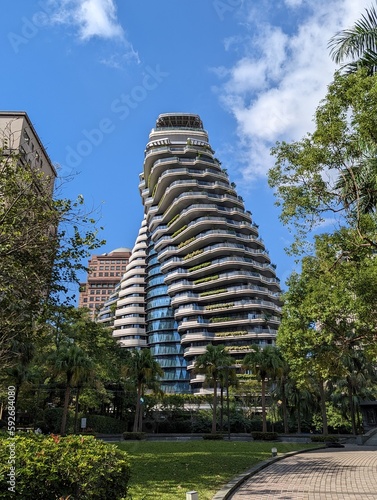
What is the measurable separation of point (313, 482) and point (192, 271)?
3706 inches

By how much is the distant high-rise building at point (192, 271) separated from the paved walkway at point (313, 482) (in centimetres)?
7484

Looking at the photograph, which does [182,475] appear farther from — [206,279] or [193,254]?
[193,254]

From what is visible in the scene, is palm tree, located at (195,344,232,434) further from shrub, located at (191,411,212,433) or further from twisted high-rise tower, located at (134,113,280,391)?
twisted high-rise tower, located at (134,113,280,391)

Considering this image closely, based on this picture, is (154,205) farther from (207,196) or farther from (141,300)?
(141,300)

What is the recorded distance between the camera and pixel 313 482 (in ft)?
47.4

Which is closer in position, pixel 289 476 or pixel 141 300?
pixel 289 476

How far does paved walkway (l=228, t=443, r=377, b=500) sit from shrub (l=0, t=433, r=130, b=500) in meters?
A: 5.79

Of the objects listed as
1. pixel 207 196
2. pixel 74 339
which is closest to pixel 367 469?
pixel 74 339

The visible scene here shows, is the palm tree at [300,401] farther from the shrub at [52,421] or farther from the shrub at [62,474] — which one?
the shrub at [62,474]

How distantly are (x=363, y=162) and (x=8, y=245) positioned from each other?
479 inches

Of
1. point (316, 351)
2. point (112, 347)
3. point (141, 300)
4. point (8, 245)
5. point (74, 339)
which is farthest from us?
point (141, 300)

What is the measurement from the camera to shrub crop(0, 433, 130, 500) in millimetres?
7121

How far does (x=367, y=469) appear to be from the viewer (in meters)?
17.4

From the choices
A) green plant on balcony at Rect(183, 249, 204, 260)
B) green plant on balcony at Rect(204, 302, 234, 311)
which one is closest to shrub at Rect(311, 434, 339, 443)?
green plant on balcony at Rect(204, 302, 234, 311)
